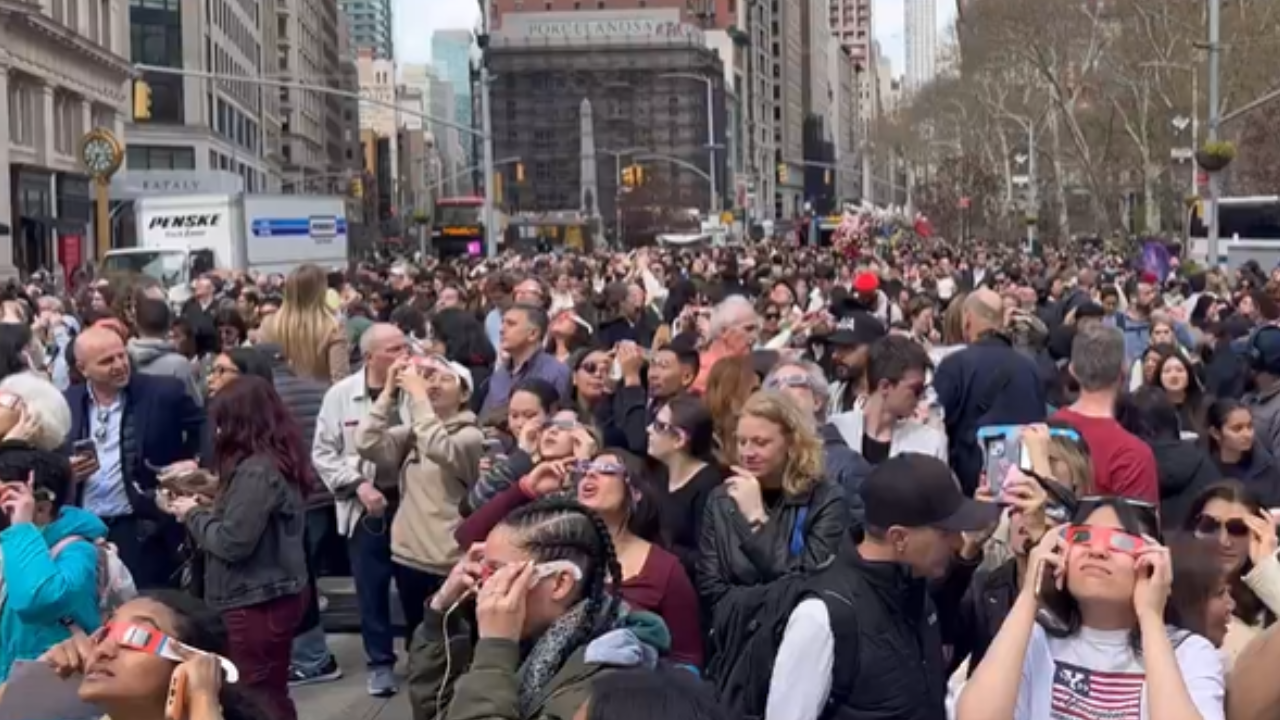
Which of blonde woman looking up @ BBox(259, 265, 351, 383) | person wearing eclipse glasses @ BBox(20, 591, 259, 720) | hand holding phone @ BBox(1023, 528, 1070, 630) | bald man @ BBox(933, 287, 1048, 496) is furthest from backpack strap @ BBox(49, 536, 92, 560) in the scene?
bald man @ BBox(933, 287, 1048, 496)

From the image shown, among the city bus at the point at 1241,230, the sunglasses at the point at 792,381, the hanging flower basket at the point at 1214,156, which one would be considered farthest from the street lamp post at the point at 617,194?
the sunglasses at the point at 792,381

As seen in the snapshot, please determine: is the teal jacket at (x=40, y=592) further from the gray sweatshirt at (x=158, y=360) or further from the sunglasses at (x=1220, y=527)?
the gray sweatshirt at (x=158, y=360)

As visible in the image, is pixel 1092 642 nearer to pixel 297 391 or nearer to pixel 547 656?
pixel 547 656

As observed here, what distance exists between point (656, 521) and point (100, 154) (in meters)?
24.1

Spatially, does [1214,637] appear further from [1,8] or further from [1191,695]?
[1,8]

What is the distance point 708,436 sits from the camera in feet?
22.5

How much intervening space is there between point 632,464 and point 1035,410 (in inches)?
162

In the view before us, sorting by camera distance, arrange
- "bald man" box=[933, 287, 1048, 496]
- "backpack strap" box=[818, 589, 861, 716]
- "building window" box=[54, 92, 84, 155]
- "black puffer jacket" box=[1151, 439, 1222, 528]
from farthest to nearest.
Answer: "building window" box=[54, 92, 84, 155], "bald man" box=[933, 287, 1048, 496], "black puffer jacket" box=[1151, 439, 1222, 528], "backpack strap" box=[818, 589, 861, 716]

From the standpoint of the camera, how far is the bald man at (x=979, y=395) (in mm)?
9367

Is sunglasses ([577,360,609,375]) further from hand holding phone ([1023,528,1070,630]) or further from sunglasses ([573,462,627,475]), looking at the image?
hand holding phone ([1023,528,1070,630])

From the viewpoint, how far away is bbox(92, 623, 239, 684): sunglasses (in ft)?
12.5

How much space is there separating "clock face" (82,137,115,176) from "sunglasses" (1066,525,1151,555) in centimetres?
2527

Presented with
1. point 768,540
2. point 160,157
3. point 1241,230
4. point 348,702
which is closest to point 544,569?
point 768,540

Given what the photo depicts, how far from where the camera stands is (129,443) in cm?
796
